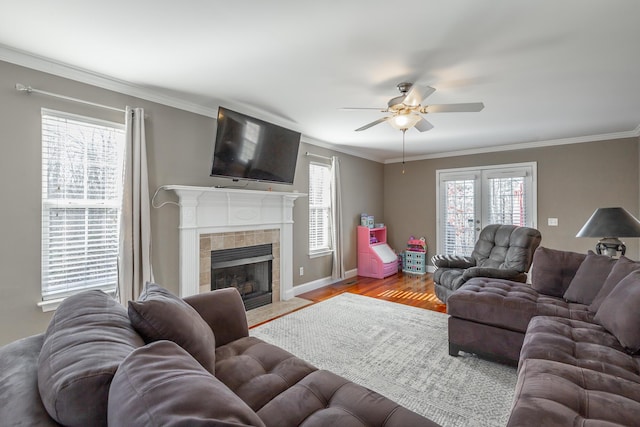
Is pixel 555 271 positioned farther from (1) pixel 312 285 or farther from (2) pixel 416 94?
(1) pixel 312 285

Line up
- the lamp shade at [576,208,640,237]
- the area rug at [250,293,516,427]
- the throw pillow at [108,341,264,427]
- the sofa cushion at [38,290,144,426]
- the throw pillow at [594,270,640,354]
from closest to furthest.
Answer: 1. the throw pillow at [108,341,264,427]
2. the sofa cushion at [38,290,144,426]
3. the throw pillow at [594,270,640,354]
4. the area rug at [250,293,516,427]
5. the lamp shade at [576,208,640,237]

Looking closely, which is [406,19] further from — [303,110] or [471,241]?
[471,241]

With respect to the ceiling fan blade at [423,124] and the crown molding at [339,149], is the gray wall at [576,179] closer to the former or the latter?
the crown molding at [339,149]

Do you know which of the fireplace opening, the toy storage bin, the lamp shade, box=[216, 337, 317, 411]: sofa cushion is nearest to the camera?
box=[216, 337, 317, 411]: sofa cushion

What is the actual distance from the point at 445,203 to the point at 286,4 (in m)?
5.22

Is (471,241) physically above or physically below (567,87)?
below

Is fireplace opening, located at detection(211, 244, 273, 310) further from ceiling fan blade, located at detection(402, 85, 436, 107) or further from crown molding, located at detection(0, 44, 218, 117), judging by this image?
ceiling fan blade, located at detection(402, 85, 436, 107)

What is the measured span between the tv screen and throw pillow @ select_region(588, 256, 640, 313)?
3.27 m

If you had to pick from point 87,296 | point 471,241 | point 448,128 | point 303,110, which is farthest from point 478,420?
point 471,241

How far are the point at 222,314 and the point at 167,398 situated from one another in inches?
49.6

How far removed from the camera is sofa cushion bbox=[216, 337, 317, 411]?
1306 mm

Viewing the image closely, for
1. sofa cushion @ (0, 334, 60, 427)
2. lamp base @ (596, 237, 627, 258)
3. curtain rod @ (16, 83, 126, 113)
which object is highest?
curtain rod @ (16, 83, 126, 113)

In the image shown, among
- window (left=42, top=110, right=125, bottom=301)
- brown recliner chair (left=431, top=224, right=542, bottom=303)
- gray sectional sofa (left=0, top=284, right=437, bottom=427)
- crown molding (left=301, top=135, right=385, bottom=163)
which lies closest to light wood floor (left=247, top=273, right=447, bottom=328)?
brown recliner chair (left=431, top=224, right=542, bottom=303)

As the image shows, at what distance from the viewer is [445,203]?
6121 mm
